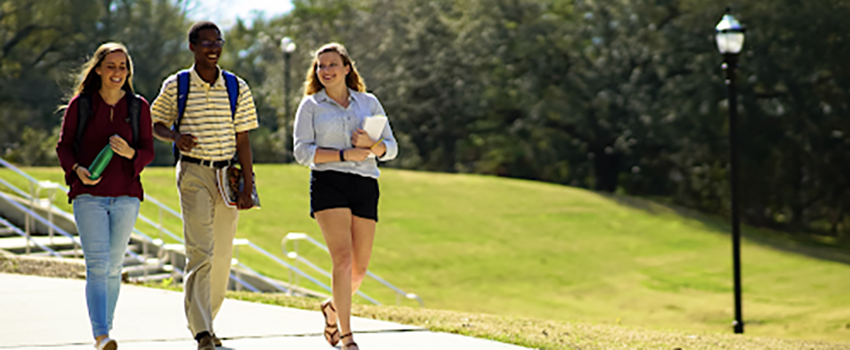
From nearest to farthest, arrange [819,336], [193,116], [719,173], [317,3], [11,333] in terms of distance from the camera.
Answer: [193,116] → [11,333] → [819,336] → [719,173] → [317,3]

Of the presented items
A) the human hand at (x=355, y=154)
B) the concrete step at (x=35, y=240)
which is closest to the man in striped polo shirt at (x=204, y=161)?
the human hand at (x=355, y=154)

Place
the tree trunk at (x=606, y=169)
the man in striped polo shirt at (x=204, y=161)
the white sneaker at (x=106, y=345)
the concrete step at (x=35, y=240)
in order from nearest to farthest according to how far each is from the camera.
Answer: the white sneaker at (x=106, y=345) → the man in striped polo shirt at (x=204, y=161) → the concrete step at (x=35, y=240) → the tree trunk at (x=606, y=169)

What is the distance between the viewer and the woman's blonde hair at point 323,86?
5.79 meters

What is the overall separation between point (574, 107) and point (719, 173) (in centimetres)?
662

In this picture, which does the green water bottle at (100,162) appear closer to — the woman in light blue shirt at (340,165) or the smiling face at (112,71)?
the smiling face at (112,71)

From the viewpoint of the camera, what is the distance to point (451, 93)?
146 ft

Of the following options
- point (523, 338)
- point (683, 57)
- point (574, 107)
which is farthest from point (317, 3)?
point (523, 338)

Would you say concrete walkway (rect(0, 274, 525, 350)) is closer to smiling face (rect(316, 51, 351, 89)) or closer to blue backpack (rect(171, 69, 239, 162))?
blue backpack (rect(171, 69, 239, 162))

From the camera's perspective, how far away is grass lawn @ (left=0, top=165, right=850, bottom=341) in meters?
17.4

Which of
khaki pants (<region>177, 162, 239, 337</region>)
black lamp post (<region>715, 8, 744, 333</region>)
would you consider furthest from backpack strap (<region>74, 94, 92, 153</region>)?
black lamp post (<region>715, 8, 744, 333</region>)

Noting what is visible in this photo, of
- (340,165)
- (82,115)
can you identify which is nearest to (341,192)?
(340,165)

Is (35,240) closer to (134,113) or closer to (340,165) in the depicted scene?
(134,113)

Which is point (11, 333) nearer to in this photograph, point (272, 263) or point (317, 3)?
point (272, 263)

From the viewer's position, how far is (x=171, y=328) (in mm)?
6418
